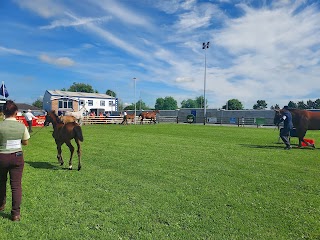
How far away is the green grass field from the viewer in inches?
169

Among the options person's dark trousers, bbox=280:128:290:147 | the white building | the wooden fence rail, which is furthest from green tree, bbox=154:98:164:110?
person's dark trousers, bbox=280:128:290:147

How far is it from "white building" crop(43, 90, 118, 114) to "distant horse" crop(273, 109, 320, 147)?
42821 mm

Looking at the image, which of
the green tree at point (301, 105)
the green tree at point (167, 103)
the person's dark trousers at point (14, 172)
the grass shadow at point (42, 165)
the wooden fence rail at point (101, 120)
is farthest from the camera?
the green tree at point (167, 103)

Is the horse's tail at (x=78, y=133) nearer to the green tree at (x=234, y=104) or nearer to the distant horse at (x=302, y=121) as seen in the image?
the distant horse at (x=302, y=121)

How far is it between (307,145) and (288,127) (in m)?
2.02

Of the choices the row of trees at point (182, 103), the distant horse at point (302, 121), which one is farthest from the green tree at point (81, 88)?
the distant horse at point (302, 121)

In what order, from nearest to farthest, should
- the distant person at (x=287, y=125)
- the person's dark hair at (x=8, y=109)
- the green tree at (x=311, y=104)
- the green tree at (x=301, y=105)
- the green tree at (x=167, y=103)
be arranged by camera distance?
1. the person's dark hair at (x=8, y=109)
2. the distant person at (x=287, y=125)
3. the green tree at (x=301, y=105)
4. the green tree at (x=311, y=104)
5. the green tree at (x=167, y=103)

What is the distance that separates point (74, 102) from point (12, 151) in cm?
5831

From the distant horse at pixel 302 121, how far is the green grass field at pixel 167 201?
5218mm

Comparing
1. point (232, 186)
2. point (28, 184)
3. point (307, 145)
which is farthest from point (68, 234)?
point (307, 145)

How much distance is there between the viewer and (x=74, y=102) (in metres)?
60.2

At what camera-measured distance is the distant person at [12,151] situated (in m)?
4.55

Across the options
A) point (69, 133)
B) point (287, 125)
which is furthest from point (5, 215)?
point (287, 125)

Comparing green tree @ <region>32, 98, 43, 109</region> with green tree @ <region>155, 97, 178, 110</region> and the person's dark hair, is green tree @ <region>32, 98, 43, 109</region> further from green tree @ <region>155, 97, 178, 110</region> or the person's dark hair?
the person's dark hair
